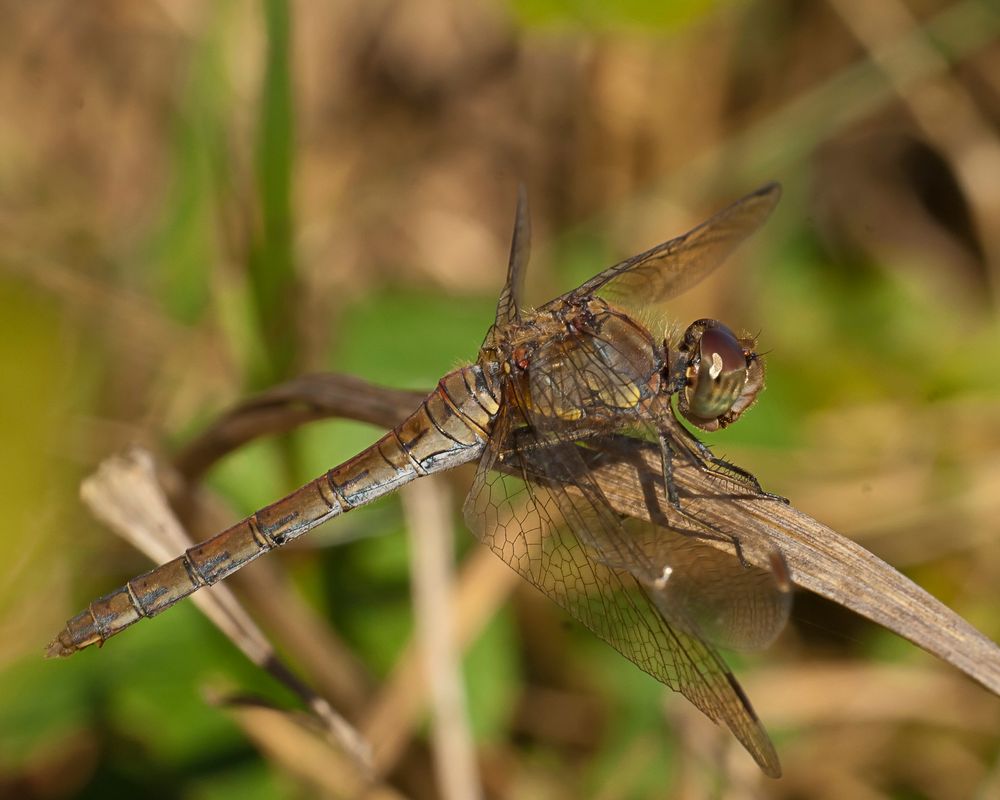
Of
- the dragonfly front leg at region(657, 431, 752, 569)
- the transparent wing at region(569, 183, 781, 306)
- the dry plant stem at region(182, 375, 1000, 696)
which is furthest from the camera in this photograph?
the transparent wing at region(569, 183, 781, 306)

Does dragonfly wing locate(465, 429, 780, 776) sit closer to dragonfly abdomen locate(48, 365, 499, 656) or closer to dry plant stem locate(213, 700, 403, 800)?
dragonfly abdomen locate(48, 365, 499, 656)

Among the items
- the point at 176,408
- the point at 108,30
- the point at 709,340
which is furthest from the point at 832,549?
the point at 108,30

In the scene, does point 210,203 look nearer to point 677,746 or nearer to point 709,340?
point 709,340

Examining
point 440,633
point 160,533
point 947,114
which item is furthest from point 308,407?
point 947,114

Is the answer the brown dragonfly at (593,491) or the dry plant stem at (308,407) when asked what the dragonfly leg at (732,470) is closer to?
→ the brown dragonfly at (593,491)

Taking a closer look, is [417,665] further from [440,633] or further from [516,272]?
[516,272]

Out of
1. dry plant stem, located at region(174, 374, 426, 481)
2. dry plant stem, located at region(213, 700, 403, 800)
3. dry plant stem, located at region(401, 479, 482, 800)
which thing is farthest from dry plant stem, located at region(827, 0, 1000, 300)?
dry plant stem, located at region(213, 700, 403, 800)

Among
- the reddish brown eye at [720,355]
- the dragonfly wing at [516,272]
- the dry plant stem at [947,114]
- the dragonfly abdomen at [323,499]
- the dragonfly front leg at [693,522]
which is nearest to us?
the dragonfly front leg at [693,522]

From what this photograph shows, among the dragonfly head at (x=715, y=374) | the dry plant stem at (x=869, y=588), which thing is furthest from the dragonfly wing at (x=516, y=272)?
the dry plant stem at (x=869, y=588)
